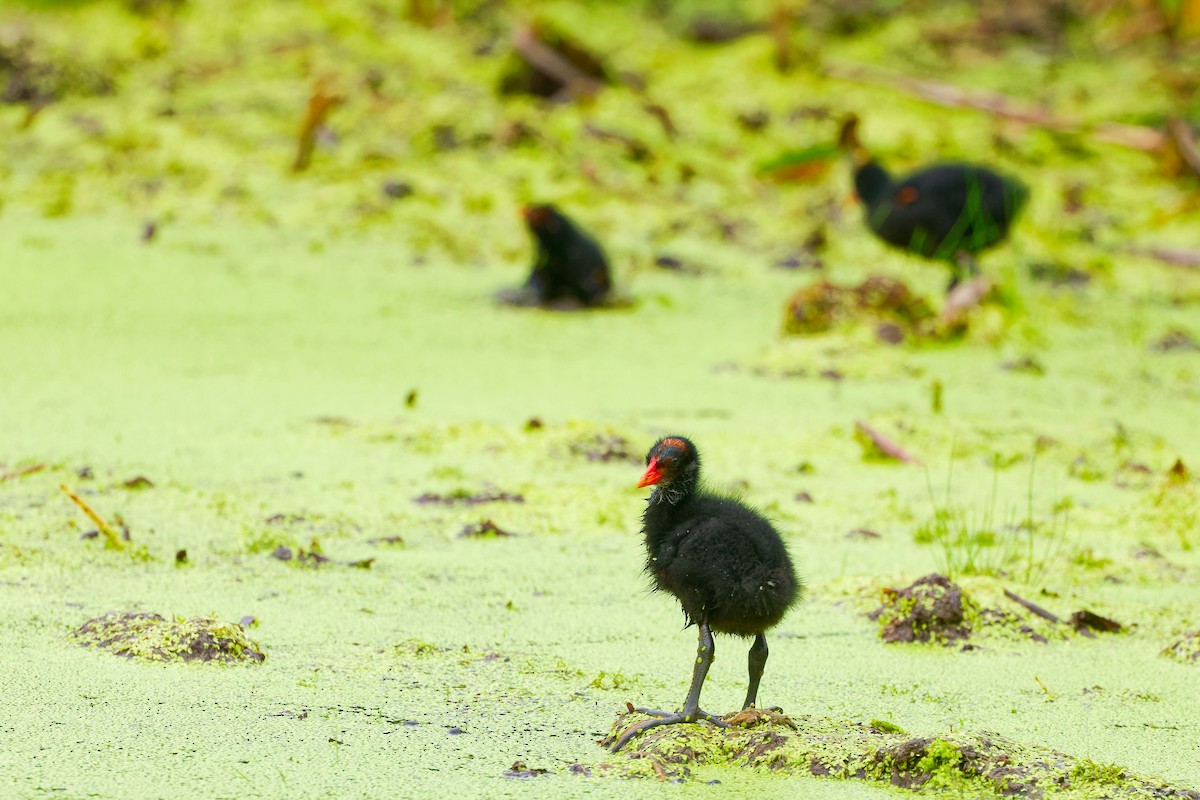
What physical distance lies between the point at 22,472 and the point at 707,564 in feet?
7.10

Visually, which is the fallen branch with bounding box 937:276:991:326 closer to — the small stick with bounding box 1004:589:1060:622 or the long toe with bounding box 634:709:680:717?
the small stick with bounding box 1004:589:1060:622

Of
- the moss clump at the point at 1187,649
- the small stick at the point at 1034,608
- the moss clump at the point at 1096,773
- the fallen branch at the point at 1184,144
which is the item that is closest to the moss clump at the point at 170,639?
the moss clump at the point at 1096,773

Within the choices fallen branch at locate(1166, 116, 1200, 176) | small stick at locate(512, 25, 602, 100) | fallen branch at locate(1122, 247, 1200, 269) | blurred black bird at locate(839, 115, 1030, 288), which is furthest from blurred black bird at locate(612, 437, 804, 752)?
fallen branch at locate(1166, 116, 1200, 176)

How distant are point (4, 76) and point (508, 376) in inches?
183

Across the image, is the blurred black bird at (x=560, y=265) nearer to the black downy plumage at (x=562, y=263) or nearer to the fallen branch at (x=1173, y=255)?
the black downy plumage at (x=562, y=263)

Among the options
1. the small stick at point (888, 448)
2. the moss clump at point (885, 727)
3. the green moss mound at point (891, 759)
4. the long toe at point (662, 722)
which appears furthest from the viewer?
the small stick at point (888, 448)

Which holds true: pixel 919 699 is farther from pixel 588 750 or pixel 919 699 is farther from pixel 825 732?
pixel 588 750

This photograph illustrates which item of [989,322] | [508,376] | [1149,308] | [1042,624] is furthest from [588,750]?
[1149,308]

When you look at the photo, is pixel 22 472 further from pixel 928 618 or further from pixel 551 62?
pixel 551 62

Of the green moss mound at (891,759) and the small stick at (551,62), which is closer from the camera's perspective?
the green moss mound at (891,759)

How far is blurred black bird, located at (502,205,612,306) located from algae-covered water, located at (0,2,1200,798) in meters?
0.17

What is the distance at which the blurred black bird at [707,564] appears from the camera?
8.66 ft

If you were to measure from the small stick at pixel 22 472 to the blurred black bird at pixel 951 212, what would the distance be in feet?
13.8

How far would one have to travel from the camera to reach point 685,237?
838cm
